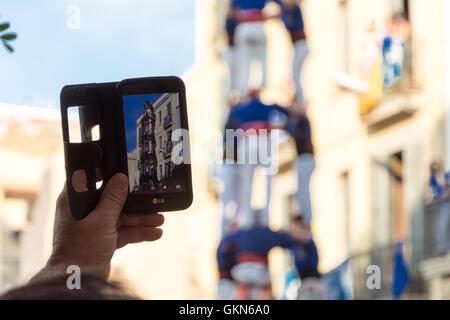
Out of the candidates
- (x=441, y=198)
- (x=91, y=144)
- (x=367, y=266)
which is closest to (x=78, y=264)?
(x=91, y=144)

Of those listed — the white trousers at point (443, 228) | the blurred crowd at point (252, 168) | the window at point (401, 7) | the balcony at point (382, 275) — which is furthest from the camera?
the window at point (401, 7)

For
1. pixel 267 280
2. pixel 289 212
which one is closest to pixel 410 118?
pixel 289 212

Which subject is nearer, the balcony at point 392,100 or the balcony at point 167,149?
the balcony at point 167,149

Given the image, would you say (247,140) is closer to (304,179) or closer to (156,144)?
(304,179)

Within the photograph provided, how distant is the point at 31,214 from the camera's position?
845 inches

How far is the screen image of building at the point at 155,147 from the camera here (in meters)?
1.73

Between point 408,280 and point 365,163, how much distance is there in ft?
7.06

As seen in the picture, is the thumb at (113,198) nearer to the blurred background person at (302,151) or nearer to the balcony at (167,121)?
the balcony at (167,121)

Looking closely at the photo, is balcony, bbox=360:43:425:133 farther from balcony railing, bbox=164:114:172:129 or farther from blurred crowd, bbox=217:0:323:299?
balcony railing, bbox=164:114:172:129

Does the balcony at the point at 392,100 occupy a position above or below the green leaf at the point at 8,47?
above

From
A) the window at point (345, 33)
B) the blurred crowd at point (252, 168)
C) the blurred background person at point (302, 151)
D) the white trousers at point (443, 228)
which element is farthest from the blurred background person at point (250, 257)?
the window at point (345, 33)

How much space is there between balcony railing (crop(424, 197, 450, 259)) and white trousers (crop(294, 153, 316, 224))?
371 centimetres

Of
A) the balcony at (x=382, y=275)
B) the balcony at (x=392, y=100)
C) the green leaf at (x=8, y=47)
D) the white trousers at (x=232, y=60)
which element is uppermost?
the white trousers at (x=232, y=60)

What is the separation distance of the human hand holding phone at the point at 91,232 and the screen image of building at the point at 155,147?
0.05 meters
